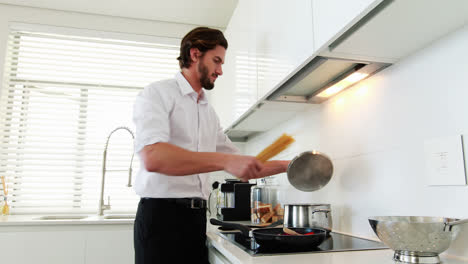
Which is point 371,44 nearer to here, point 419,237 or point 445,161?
point 445,161

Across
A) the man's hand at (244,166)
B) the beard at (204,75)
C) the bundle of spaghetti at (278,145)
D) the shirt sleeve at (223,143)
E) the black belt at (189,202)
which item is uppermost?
the beard at (204,75)

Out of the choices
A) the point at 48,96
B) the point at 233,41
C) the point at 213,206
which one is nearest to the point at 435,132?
the point at 233,41

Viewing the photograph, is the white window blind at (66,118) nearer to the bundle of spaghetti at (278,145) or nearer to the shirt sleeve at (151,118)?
the shirt sleeve at (151,118)

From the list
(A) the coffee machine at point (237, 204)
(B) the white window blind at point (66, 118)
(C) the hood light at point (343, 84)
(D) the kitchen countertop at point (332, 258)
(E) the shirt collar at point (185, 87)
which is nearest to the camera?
(D) the kitchen countertop at point (332, 258)

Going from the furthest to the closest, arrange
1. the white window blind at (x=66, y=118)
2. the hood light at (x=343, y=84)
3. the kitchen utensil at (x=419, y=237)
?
the white window blind at (x=66, y=118), the hood light at (x=343, y=84), the kitchen utensil at (x=419, y=237)

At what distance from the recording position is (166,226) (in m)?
1.26

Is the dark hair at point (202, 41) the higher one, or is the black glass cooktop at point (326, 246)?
the dark hair at point (202, 41)

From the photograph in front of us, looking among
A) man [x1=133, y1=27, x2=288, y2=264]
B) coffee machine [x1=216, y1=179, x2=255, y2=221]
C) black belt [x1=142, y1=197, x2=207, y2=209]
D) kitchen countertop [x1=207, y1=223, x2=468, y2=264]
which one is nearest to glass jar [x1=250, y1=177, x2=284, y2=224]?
coffee machine [x1=216, y1=179, x2=255, y2=221]

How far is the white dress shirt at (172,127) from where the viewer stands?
3.89 ft

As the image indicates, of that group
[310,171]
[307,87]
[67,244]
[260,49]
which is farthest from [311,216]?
[67,244]

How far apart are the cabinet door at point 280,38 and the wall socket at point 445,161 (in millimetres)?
411

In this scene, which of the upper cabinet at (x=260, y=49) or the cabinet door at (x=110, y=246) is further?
the cabinet door at (x=110, y=246)

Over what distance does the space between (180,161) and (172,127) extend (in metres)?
0.30

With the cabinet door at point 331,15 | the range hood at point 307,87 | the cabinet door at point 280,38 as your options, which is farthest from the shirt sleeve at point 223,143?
the cabinet door at point 331,15
